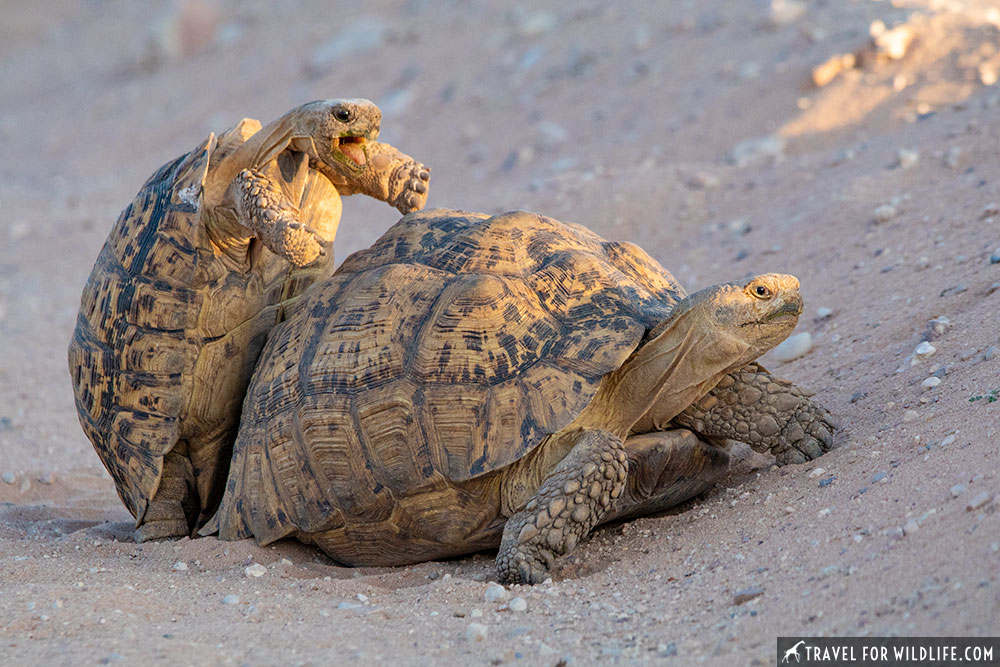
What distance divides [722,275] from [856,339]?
5.23 feet

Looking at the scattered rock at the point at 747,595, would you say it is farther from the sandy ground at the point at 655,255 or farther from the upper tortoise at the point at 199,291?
the upper tortoise at the point at 199,291

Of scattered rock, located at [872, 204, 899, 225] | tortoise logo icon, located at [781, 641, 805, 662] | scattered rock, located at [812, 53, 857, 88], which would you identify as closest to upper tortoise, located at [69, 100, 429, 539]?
tortoise logo icon, located at [781, 641, 805, 662]

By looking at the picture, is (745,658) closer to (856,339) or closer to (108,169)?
(856,339)

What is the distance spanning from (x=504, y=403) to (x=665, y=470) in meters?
0.61

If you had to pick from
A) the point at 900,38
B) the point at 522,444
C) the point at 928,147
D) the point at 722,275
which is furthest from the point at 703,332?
the point at 900,38

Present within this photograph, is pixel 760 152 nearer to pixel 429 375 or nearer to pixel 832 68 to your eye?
pixel 832 68

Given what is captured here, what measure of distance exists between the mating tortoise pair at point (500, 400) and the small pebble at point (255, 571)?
9.1 inches

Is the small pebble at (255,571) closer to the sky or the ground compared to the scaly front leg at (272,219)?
closer to the ground

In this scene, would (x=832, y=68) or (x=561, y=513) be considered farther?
(x=832, y=68)

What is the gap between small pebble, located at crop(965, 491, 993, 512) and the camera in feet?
9.16

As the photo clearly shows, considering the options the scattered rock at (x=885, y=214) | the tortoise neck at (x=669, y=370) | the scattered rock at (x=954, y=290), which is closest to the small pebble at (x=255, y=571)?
the tortoise neck at (x=669, y=370)

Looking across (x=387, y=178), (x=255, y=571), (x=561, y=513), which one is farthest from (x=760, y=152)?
(x=255, y=571)

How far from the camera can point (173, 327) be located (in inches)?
166

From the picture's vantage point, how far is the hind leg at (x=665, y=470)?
144 inches
